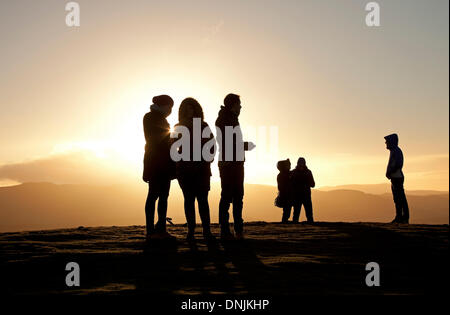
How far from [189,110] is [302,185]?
7.72m

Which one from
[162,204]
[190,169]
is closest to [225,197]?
[190,169]

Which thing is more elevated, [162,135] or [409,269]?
[162,135]

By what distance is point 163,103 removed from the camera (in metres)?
7.58

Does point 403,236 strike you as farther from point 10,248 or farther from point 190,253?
point 10,248

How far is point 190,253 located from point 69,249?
6.57 feet

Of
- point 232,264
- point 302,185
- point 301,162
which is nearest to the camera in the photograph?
point 232,264

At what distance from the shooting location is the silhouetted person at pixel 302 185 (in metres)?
14.1

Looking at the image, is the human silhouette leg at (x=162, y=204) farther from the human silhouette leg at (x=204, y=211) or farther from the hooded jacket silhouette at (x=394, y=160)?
the hooded jacket silhouette at (x=394, y=160)

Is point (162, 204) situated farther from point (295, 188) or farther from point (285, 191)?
point (285, 191)

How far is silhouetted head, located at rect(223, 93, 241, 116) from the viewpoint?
761 centimetres

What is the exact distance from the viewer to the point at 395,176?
1234 cm

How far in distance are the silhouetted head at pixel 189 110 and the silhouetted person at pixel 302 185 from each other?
7512 mm

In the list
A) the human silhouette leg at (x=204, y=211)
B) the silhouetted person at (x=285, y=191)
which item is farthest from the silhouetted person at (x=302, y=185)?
the human silhouette leg at (x=204, y=211)
